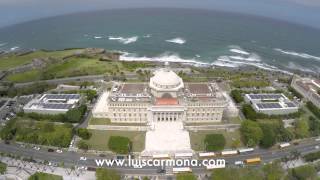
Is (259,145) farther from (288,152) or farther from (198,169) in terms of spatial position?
(198,169)

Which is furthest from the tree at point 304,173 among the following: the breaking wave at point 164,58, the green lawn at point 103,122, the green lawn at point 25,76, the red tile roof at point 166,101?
the green lawn at point 25,76

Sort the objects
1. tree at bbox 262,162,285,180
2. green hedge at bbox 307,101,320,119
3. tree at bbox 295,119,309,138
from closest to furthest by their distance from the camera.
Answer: tree at bbox 262,162,285,180
tree at bbox 295,119,309,138
green hedge at bbox 307,101,320,119

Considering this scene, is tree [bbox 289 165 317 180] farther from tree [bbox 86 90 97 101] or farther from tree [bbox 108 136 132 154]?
tree [bbox 86 90 97 101]

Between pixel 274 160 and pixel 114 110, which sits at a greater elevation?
pixel 114 110

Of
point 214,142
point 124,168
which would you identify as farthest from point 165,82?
point 124,168

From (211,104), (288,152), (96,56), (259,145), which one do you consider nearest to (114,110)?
(211,104)

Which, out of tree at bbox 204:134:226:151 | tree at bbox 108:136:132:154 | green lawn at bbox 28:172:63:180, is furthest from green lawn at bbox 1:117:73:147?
tree at bbox 204:134:226:151
